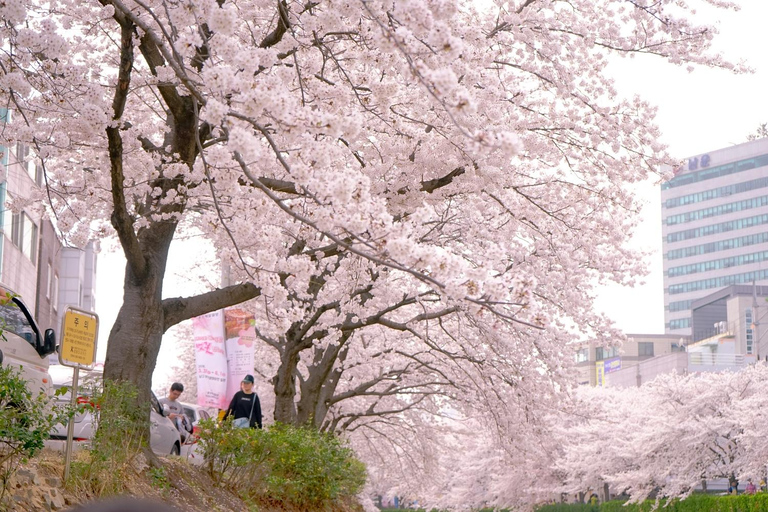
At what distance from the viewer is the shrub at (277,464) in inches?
480

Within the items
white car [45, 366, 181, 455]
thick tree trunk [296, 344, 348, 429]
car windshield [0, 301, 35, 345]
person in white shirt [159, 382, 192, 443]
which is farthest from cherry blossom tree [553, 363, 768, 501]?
car windshield [0, 301, 35, 345]

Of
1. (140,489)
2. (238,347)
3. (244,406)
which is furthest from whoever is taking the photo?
(238,347)

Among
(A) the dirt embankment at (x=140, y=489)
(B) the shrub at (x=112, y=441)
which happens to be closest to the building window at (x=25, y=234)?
(A) the dirt embankment at (x=140, y=489)

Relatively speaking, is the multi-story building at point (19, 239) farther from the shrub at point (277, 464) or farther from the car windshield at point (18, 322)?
the car windshield at point (18, 322)

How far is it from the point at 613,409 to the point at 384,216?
47.8m

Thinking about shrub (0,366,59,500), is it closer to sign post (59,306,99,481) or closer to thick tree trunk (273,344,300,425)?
sign post (59,306,99,481)

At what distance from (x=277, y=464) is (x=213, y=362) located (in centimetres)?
419

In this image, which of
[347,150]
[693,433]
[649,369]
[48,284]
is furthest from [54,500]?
[649,369]

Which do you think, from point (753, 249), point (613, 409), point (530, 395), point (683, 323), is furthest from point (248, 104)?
point (683, 323)

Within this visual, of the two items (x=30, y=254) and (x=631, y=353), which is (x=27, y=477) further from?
(x=631, y=353)

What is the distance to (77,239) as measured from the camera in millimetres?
10930

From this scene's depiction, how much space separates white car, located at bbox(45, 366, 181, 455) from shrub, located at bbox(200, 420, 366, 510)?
0.91m

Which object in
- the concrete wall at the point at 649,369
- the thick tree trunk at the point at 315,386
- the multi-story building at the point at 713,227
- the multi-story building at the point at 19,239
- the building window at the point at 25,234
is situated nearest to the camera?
the thick tree trunk at the point at 315,386

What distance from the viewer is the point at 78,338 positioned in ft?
27.2
